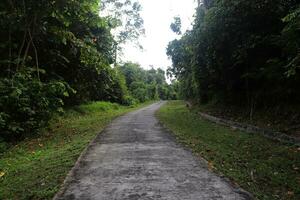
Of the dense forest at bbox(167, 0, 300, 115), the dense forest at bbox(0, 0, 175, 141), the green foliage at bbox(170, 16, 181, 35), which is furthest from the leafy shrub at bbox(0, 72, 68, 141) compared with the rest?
the green foliage at bbox(170, 16, 181, 35)

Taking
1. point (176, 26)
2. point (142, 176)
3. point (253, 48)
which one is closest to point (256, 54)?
point (253, 48)

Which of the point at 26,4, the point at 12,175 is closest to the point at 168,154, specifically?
the point at 12,175

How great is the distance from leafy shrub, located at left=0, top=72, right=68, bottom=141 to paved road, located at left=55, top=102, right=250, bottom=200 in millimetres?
3947

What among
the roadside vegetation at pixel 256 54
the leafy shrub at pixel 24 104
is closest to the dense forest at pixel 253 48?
the roadside vegetation at pixel 256 54

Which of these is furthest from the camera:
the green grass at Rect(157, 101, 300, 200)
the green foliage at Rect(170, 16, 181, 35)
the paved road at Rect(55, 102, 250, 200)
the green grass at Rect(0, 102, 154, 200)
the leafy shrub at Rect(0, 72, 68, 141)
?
the green foliage at Rect(170, 16, 181, 35)

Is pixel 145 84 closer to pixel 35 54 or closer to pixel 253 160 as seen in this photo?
pixel 35 54

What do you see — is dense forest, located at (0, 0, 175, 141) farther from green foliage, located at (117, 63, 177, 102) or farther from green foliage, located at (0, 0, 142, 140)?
green foliage, located at (117, 63, 177, 102)

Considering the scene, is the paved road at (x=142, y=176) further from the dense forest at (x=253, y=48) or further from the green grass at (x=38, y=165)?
the dense forest at (x=253, y=48)

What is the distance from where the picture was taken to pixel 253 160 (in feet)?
30.0

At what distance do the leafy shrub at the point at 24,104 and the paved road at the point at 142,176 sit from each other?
3947mm

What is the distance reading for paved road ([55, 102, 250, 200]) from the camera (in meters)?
6.09

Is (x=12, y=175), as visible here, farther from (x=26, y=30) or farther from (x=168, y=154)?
(x=26, y=30)

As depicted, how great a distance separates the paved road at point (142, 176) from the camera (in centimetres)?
609

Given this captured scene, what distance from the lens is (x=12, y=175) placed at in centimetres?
823
